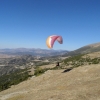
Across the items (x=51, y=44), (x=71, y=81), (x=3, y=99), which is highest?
(x=51, y=44)

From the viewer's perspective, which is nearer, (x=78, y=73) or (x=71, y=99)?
(x=71, y=99)

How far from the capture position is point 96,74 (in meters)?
44.2

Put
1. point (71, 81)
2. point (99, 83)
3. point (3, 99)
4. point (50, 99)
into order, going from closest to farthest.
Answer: point (50, 99) < point (99, 83) < point (3, 99) < point (71, 81)

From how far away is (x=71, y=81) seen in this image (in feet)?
141

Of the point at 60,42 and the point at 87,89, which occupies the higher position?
the point at 60,42

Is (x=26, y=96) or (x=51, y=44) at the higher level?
(x=51, y=44)

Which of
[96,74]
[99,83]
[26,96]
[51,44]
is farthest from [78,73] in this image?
[26,96]

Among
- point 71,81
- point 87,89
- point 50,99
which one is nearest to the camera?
point 50,99

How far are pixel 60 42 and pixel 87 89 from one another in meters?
19.2

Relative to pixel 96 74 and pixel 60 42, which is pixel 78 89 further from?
pixel 60 42

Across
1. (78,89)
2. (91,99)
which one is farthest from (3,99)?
(91,99)

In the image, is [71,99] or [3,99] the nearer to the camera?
[71,99]

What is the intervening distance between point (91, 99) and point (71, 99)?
3101mm

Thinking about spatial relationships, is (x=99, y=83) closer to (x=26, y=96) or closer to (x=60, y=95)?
(x=60, y=95)
